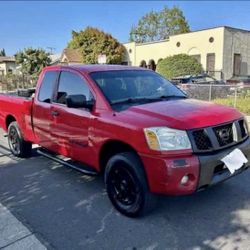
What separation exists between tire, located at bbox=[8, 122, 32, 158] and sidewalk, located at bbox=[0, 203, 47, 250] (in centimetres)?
266

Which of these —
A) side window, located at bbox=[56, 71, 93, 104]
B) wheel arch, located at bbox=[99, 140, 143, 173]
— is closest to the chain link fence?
side window, located at bbox=[56, 71, 93, 104]

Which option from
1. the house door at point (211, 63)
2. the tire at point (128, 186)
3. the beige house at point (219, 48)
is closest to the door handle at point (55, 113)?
→ the tire at point (128, 186)

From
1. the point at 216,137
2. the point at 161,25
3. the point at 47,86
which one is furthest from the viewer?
the point at 161,25

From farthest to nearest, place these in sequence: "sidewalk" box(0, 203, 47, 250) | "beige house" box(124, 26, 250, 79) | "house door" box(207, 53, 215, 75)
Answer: "house door" box(207, 53, 215, 75) < "beige house" box(124, 26, 250, 79) < "sidewalk" box(0, 203, 47, 250)

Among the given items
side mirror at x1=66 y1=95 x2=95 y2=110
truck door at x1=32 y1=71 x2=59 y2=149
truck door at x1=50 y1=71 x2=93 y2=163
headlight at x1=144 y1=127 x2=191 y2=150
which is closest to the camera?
headlight at x1=144 y1=127 x2=191 y2=150

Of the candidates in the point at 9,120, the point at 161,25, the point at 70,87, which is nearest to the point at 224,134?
the point at 70,87

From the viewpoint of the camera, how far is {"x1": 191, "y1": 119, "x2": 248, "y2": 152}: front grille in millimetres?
3494

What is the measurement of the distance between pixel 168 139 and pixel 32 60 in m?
39.3

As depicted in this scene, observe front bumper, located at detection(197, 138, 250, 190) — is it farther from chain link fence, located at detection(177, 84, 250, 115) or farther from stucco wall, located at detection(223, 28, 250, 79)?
stucco wall, located at detection(223, 28, 250, 79)

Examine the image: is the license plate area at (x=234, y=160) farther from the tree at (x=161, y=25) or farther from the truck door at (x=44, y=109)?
the tree at (x=161, y=25)

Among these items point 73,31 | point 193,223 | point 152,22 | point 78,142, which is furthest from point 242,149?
point 152,22

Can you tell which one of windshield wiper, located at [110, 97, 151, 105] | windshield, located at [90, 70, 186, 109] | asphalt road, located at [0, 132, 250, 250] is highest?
windshield, located at [90, 70, 186, 109]

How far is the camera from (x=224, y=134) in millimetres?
3789

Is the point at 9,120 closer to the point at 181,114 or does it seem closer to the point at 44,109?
the point at 44,109
